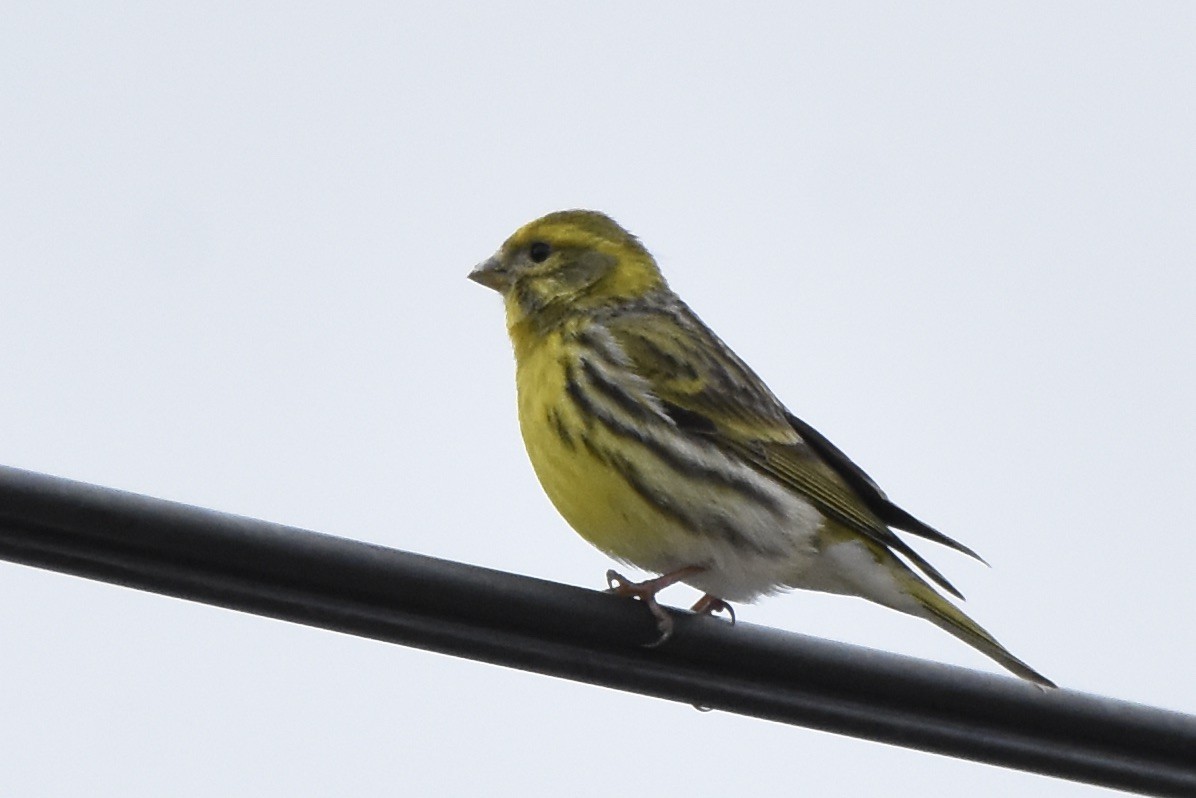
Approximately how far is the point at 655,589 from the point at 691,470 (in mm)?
639

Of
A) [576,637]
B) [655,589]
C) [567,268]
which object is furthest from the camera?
[567,268]

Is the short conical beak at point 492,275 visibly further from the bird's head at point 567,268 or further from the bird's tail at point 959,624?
the bird's tail at point 959,624

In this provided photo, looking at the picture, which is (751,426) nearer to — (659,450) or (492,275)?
(659,450)

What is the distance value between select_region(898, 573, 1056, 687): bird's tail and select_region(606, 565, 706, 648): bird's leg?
781 mm

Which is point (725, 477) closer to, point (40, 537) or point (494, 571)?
point (494, 571)

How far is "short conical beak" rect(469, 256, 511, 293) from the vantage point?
689 centimetres

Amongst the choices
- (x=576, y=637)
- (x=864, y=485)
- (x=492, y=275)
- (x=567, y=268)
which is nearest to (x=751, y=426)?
(x=864, y=485)

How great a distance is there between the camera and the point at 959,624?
18.6 ft

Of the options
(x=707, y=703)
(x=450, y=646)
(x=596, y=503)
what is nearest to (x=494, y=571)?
(x=450, y=646)

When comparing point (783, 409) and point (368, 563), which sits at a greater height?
point (783, 409)

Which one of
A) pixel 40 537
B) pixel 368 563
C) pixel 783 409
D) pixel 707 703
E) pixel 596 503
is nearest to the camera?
pixel 40 537

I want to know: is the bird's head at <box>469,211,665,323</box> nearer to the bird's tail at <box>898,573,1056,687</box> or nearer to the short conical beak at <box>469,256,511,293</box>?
the short conical beak at <box>469,256,511,293</box>

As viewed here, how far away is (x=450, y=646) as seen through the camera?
11.6 feet

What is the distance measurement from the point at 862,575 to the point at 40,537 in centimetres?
341
